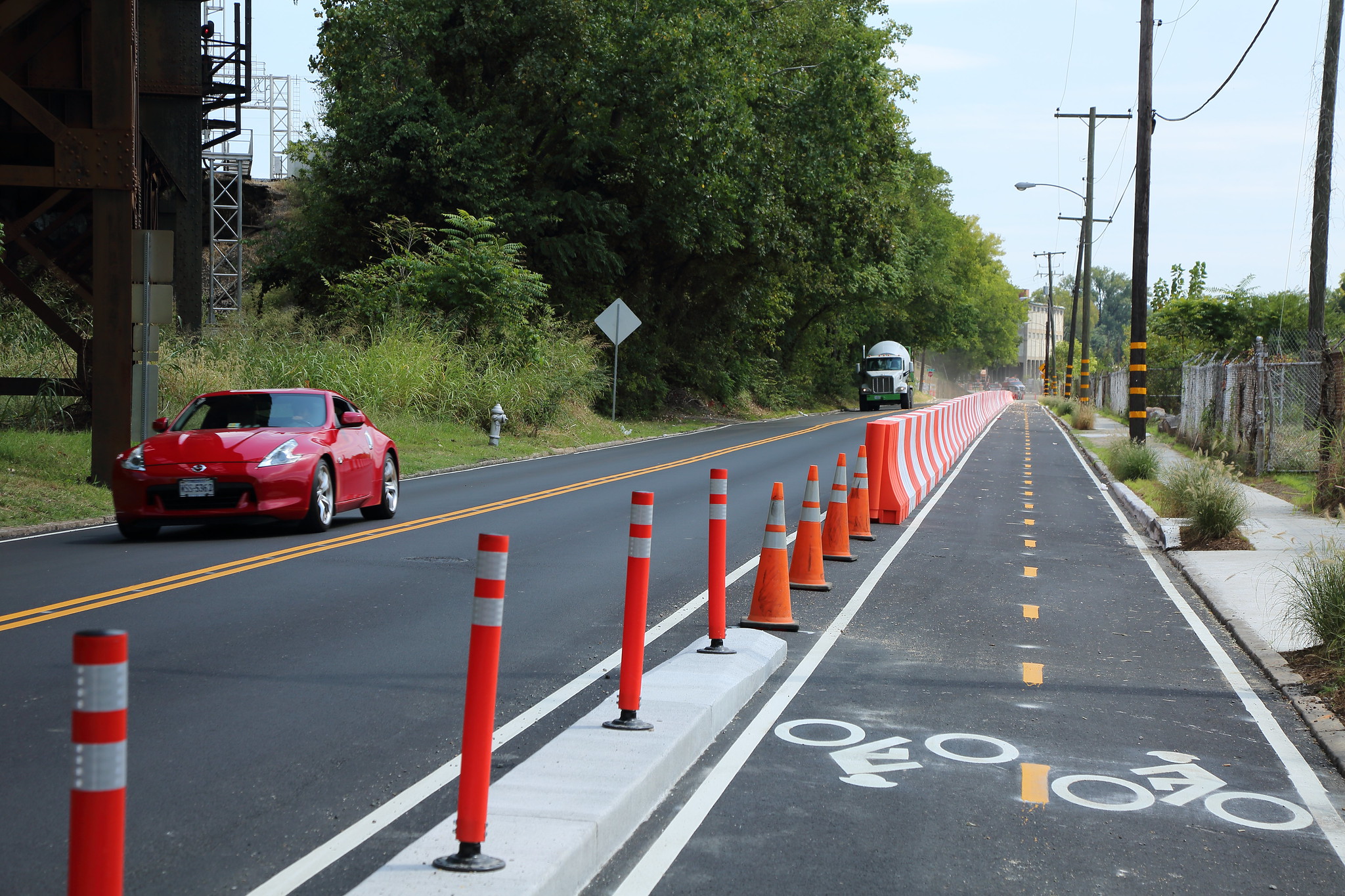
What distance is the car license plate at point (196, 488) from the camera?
12.0 metres

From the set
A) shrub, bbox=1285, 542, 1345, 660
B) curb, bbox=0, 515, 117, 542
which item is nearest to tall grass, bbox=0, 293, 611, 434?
curb, bbox=0, 515, 117, 542

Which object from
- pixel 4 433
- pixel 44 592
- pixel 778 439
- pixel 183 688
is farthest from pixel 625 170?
pixel 183 688

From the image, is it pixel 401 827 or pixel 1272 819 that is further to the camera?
pixel 1272 819

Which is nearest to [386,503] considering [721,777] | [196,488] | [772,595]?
[196,488]

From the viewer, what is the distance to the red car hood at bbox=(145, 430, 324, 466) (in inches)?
476

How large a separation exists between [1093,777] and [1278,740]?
1384mm

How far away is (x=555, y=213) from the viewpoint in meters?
35.9

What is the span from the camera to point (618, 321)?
33.0 meters

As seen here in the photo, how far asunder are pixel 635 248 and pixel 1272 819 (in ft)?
118

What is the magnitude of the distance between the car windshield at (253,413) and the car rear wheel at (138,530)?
1.08 m

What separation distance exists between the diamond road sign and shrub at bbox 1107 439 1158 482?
13.6 m

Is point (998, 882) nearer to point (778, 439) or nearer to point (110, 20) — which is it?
point (110, 20)

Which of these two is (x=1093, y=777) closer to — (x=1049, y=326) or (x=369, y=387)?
(x=369, y=387)

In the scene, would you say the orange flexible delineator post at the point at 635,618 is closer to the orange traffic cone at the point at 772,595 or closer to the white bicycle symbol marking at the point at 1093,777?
the white bicycle symbol marking at the point at 1093,777
